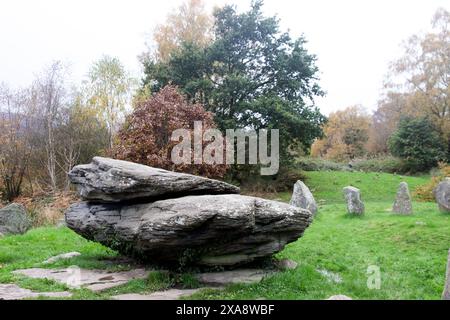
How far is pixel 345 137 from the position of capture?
4675cm

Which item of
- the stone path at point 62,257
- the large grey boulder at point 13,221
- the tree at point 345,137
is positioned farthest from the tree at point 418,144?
the stone path at point 62,257

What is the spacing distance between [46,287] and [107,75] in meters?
20.4

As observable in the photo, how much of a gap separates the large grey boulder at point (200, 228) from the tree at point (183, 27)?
23.9 meters

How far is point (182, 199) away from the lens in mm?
7832

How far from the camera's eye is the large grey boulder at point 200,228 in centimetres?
718

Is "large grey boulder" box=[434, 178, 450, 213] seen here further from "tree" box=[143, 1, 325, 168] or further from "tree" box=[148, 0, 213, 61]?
"tree" box=[148, 0, 213, 61]

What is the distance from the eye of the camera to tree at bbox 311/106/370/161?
44031mm

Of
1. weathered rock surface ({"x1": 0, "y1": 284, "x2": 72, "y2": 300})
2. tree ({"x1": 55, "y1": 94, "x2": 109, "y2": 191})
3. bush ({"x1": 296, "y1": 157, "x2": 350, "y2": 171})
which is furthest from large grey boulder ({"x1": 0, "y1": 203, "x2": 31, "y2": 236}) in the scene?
bush ({"x1": 296, "y1": 157, "x2": 350, "y2": 171})

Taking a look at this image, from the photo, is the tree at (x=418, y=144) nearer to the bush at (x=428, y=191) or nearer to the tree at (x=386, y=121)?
the tree at (x=386, y=121)

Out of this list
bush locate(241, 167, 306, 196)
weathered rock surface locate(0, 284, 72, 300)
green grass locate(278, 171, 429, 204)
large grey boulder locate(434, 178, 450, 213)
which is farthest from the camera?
bush locate(241, 167, 306, 196)

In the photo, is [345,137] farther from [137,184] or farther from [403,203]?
[137,184]

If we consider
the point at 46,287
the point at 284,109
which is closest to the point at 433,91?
the point at 284,109

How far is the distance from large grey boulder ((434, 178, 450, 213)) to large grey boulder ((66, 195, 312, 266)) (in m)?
7.02

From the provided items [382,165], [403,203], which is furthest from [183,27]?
[403,203]
